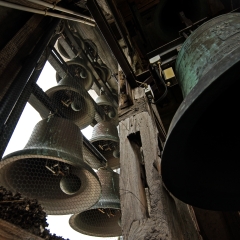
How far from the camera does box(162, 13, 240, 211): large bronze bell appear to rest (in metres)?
0.94

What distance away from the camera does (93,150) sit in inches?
116

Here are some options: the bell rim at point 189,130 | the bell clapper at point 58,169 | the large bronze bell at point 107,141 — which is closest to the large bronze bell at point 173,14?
the large bronze bell at point 107,141

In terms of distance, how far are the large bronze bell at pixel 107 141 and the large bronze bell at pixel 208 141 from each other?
6.64 feet

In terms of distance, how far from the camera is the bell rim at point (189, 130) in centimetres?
70

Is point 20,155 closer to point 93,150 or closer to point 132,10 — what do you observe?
point 93,150

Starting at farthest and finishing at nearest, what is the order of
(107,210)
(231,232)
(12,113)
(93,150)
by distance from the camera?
1. (93,150)
2. (107,210)
3. (231,232)
4. (12,113)

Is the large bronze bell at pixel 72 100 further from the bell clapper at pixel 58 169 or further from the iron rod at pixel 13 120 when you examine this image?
the iron rod at pixel 13 120

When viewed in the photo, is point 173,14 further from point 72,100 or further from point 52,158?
point 52,158

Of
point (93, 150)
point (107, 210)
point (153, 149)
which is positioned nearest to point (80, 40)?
point (93, 150)

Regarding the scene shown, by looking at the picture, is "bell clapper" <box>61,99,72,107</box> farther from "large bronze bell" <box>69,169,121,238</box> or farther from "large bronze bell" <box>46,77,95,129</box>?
"large bronze bell" <box>69,169,121,238</box>

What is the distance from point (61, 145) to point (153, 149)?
108 centimetres

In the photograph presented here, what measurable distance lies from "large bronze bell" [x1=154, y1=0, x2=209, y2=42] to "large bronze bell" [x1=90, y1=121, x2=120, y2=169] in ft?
4.50

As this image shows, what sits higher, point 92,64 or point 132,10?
point 132,10

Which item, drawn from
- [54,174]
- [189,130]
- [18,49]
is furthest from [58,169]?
[189,130]
